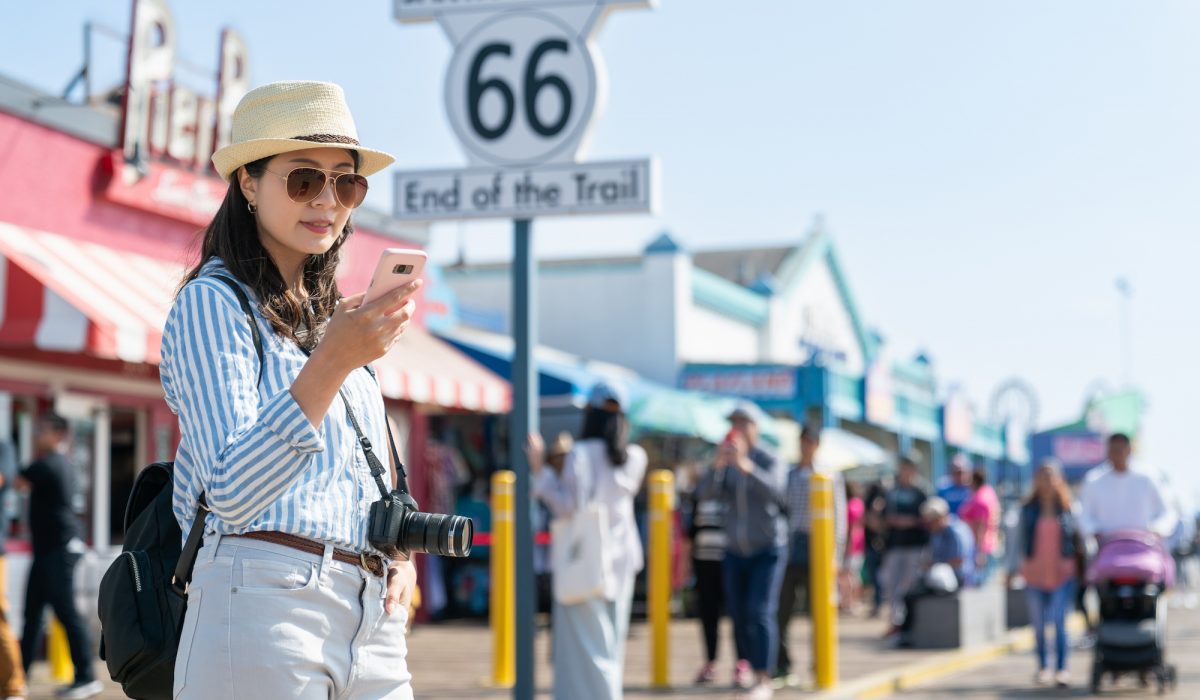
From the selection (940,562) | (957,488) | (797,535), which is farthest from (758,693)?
(957,488)

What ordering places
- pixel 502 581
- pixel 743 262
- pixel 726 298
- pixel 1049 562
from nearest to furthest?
pixel 502 581 < pixel 1049 562 < pixel 726 298 < pixel 743 262

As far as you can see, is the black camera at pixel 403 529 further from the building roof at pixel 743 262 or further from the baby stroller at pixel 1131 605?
the building roof at pixel 743 262

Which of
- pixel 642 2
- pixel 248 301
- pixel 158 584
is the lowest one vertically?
pixel 158 584

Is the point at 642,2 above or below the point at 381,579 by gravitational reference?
above

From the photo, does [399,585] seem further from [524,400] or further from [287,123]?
[524,400]

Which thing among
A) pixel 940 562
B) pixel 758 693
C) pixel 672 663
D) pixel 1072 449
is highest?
pixel 1072 449

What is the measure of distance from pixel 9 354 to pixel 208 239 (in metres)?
10.4

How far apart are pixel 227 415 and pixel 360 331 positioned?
26 centimetres

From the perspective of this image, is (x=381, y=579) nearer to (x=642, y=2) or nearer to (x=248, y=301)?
(x=248, y=301)

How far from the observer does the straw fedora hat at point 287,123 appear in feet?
9.11

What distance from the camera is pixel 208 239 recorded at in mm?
2861

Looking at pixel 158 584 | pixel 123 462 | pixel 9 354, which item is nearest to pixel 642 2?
pixel 158 584

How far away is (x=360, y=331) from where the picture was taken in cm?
245

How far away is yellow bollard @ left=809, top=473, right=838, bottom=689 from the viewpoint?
10.5 metres
